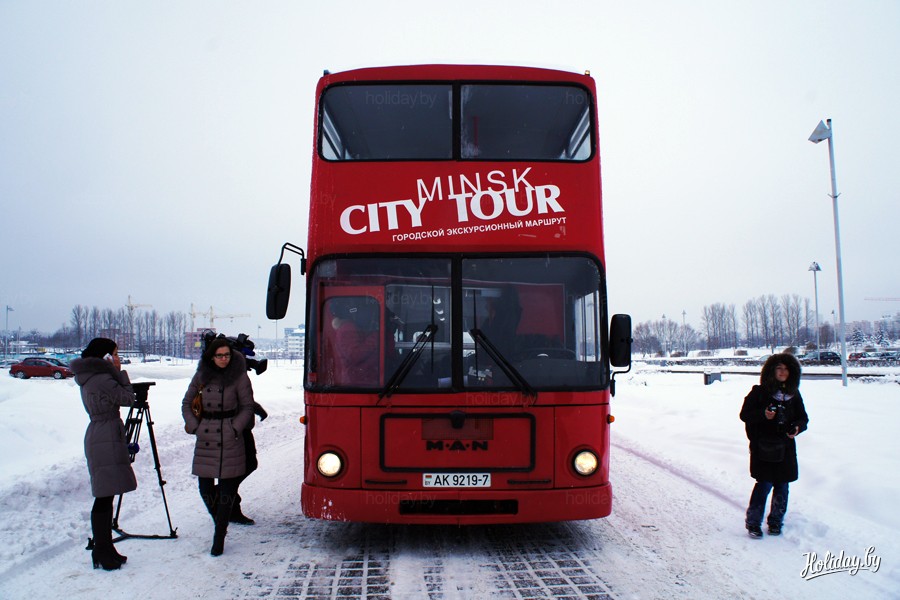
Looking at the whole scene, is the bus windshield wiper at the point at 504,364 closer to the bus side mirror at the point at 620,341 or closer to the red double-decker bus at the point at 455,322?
the red double-decker bus at the point at 455,322

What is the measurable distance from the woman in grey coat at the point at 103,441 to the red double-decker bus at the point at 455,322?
1.36 metres

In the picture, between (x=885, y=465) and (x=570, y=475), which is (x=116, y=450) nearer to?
(x=570, y=475)

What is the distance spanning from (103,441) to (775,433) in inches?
217

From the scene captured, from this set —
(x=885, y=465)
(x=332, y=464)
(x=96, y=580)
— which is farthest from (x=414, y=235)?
(x=885, y=465)

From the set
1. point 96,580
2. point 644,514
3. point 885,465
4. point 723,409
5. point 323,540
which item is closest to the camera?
point 96,580

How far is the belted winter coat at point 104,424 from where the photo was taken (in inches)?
182

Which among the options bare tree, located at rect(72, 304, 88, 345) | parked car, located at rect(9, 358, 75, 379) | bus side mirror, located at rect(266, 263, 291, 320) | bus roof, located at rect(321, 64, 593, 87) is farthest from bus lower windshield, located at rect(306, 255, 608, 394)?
bare tree, located at rect(72, 304, 88, 345)

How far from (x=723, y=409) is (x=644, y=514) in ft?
35.7

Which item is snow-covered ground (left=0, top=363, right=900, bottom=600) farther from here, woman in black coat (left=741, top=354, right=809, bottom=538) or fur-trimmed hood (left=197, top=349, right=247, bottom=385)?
fur-trimmed hood (left=197, top=349, right=247, bottom=385)

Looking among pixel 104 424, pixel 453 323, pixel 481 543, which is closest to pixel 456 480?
pixel 481 543

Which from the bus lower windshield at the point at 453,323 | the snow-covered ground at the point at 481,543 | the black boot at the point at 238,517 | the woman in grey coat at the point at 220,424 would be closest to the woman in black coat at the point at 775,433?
the snow-covered ground at the point at 481,543

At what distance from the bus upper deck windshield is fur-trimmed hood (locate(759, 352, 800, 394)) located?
250 centimetres

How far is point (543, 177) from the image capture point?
17.5 feet

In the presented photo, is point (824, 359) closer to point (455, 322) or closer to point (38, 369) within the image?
point (455, 322)
